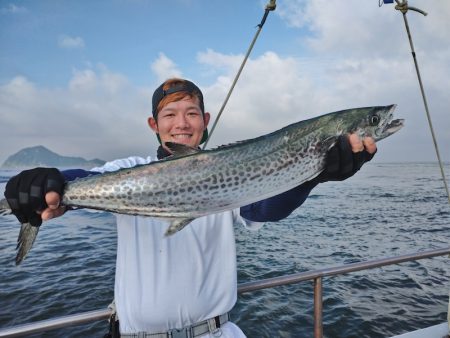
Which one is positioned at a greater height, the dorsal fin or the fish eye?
the fish eye

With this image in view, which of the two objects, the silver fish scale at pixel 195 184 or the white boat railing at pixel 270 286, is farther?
the silver fish scale at pixel 195 184

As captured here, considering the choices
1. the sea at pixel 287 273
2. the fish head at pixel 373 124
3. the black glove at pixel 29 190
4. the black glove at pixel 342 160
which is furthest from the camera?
the sea at pixel 287 273

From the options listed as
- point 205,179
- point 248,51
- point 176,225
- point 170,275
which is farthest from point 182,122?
point 248,51

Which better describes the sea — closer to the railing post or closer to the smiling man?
the railing post

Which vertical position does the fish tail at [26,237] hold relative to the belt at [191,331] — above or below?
above

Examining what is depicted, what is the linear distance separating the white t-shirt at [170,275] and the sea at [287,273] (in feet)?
17.7

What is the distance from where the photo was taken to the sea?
7.50 m

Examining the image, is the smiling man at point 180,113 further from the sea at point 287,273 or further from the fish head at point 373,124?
the sea at point 287,273

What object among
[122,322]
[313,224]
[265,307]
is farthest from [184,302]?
[313,224]

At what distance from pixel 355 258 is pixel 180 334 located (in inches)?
468

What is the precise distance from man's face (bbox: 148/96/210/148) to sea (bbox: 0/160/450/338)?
5803mm

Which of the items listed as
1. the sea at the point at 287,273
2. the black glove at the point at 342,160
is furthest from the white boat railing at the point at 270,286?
the sea at the point at 287,273

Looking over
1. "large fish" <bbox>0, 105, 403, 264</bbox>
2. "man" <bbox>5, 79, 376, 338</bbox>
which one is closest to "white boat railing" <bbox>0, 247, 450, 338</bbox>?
"man" <bbox>5, 79, 376, 338</bbox>

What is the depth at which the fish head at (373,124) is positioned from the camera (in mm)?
2402
